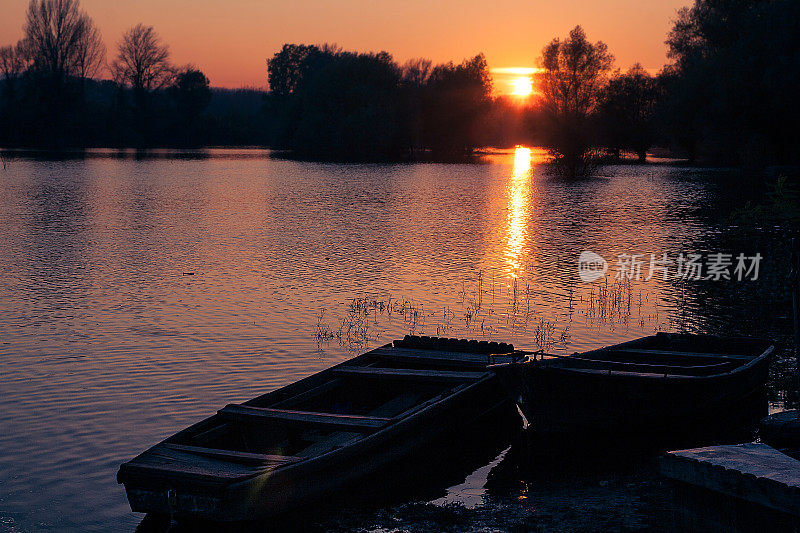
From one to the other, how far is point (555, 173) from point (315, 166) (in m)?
28.3

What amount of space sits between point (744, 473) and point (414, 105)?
125 metres

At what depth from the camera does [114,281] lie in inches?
993

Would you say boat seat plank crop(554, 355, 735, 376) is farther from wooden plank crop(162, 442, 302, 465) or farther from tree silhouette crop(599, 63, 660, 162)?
tree silhouette crop(599, 63, 660, 162)

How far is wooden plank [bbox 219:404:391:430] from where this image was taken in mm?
10781

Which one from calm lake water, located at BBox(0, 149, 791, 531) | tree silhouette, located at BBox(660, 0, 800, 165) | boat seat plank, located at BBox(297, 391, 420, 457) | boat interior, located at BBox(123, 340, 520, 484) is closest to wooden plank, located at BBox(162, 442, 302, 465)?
boat interior, located at BBox(123, 340, 520, 484)

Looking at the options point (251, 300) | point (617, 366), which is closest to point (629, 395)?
point (617, 366)

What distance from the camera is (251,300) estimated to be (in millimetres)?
22469

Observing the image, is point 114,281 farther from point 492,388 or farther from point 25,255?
point 492,388

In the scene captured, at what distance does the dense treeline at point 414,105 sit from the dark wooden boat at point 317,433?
212 ft

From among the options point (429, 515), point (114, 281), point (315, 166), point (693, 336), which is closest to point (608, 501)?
point (429, 515)

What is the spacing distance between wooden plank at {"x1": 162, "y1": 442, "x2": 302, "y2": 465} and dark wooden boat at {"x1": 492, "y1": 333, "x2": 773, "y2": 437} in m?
3.61

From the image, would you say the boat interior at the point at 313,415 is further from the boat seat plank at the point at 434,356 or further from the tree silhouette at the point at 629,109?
the tree silhouette at the point at 629,109

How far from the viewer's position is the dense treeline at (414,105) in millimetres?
80438

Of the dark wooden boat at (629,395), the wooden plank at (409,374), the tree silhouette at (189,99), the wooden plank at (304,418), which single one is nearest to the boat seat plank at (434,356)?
the wooden plank at (409,374)
